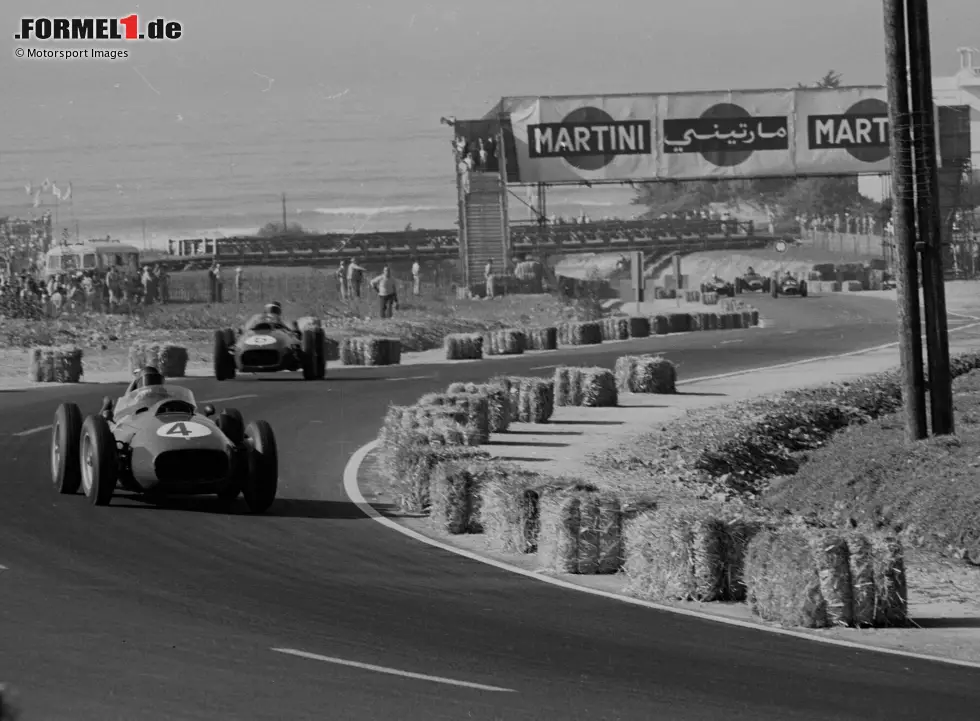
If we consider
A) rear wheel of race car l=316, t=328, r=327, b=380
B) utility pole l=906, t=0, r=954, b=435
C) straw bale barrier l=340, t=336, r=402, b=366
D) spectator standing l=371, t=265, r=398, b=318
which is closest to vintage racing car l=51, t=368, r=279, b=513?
utility pole l=906, t=0, r=954, b=435

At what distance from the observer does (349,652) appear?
11.2m

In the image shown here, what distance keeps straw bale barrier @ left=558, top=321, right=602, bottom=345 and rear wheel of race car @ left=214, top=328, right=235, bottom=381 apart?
62.8 ft

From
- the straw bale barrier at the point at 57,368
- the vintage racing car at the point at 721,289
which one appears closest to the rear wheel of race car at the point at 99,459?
the straw bale barrier at the point at 57,368

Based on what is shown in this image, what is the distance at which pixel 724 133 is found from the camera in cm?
6869

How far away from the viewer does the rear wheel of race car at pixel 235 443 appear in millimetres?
17219

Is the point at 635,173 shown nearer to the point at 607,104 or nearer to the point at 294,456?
the point at 607,104

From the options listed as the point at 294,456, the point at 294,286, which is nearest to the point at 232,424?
the point at 294,456

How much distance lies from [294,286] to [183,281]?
10.4 metres

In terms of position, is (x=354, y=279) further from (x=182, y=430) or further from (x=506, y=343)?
(x=182, y=430)

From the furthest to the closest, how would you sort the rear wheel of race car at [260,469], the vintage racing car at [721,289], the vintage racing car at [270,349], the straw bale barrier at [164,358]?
the vintage racing car at [721,289] → the straw bale barrier at [164,358] → the vintage racing car at [270,349] → the rear wheel of race car at [260,469]

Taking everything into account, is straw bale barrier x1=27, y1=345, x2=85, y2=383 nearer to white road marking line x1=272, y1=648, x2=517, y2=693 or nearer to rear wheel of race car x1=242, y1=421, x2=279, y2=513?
rear wheel of race car x1=242, y1=421, x2=279, y2=513

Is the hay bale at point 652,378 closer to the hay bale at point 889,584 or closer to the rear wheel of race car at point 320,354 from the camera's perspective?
the rear wheel of race car at point 320,354

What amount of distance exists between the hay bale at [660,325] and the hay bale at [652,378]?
2562 cm

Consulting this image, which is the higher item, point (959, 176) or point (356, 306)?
point (959, 176)
